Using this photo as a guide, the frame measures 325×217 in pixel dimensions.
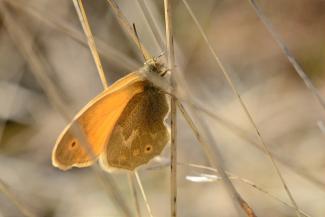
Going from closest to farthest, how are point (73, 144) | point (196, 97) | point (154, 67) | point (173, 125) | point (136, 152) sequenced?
point (173, 125) < point (73, 144) < point (154, 67) < point (136, 152) < point (196, 97)

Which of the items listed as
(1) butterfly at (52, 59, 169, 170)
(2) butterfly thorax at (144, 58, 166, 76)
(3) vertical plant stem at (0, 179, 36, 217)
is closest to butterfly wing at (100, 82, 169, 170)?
(1) butterfly at (52, 59, 169, 170)

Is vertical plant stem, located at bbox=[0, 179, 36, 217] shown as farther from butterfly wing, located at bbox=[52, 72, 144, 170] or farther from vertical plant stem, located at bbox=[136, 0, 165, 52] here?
vertical plant stem, located at bbox=[136, 0, 165, 52]

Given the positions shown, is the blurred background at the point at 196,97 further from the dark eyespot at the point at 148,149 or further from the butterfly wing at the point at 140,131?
the dark eyespot at the point at 148,149

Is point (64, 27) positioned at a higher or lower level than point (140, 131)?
higher

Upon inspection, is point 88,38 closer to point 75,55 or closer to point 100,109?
point 100,109

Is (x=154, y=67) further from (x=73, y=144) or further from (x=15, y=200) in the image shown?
(x=15, y=200)

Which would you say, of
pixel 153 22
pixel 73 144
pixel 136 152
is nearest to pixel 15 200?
pixel 73 144

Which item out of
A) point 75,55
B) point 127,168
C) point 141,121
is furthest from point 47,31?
point 127,168
